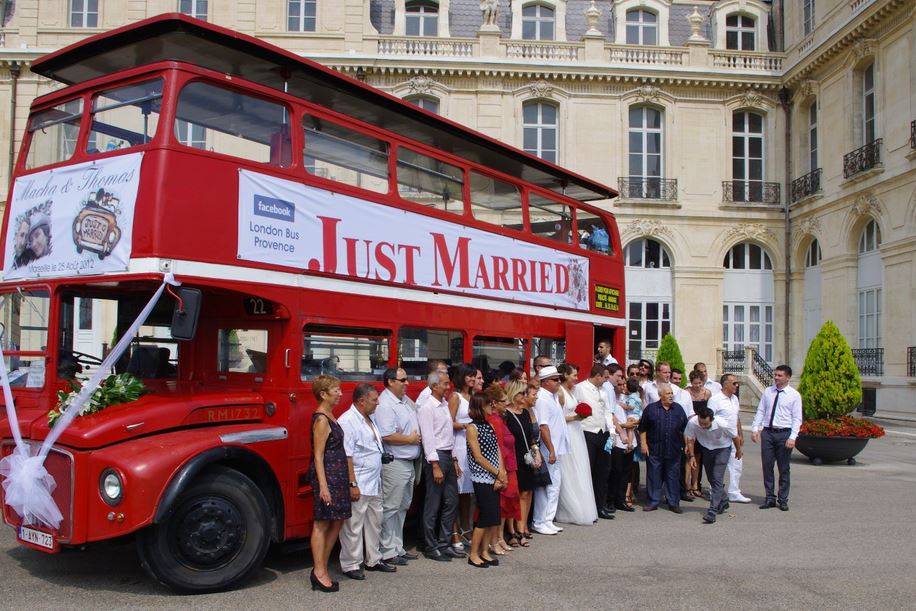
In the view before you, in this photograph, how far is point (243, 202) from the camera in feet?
23.4

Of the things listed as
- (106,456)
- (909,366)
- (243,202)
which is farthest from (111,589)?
(909,366)

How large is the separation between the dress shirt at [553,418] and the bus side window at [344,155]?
2.81 m

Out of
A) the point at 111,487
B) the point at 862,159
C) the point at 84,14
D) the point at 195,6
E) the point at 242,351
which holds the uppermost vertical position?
the point at 195,6

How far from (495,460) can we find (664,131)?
24.8 metres

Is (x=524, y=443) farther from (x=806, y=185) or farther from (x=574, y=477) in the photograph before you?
(x=806, y=185)

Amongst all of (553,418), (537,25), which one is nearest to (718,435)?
(553,418)

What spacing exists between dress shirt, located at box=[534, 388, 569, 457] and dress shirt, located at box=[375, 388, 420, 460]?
5.97 feet

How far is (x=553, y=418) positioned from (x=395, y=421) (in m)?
2.26

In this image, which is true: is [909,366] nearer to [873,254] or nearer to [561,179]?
[873,254]

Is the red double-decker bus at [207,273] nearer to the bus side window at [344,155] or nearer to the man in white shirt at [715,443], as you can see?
the bus side window at [344,155]

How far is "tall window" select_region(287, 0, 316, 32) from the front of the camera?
28641 millimetres

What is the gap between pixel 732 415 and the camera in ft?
35.2

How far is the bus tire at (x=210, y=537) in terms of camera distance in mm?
6352

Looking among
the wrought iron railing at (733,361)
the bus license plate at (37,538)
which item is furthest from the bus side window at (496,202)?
the wrought iron railing at (733,361)
